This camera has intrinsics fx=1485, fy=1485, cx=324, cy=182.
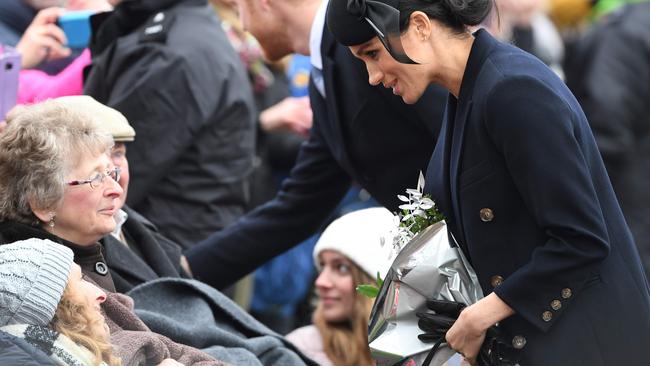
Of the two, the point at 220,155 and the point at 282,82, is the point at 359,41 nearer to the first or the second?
the point at 220,155

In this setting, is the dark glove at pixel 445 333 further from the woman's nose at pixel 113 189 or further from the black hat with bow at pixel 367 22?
the woman's nose at pixel 113 189

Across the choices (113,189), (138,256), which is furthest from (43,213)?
(138,256)

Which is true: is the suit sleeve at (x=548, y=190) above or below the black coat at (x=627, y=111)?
above

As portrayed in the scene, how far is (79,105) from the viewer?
5043 mm

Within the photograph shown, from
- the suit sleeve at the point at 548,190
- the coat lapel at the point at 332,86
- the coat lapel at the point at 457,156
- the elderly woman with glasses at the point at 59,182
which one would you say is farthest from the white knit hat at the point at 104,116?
the suit sleeve at the point at 548,190

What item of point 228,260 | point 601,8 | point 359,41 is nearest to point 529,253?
point 359,41

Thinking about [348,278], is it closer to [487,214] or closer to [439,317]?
[439,317]

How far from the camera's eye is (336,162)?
593 centimetres

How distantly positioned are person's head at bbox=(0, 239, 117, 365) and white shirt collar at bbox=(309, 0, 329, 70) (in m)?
1.64

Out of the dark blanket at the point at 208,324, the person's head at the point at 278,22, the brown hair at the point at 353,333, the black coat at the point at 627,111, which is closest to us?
the dark blanket at the point at 208,324

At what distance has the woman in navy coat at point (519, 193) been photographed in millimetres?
3969

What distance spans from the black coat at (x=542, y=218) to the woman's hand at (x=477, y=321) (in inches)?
1.4

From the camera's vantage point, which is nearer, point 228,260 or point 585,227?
point 585,227

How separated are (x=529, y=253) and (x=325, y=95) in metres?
1.65
